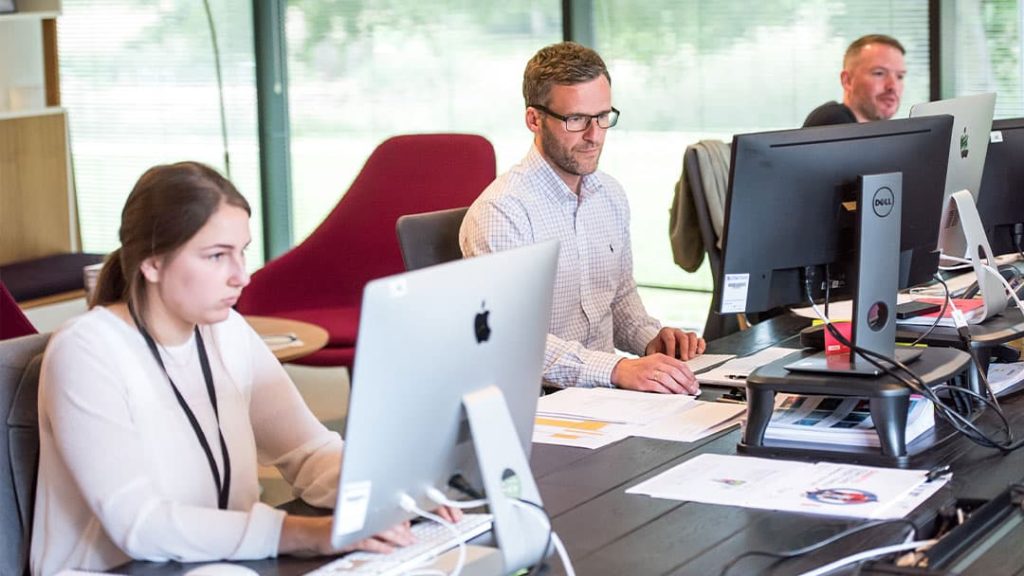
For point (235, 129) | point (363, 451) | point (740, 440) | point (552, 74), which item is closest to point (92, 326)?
point (363, 451)

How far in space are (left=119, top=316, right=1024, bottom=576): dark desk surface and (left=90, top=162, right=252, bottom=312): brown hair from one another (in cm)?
42

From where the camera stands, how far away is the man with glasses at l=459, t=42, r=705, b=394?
3.08 m

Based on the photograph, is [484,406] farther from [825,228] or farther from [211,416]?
[825,228]

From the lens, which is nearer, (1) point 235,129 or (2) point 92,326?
(2) point 92,326

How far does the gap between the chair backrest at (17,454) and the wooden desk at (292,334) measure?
201cm

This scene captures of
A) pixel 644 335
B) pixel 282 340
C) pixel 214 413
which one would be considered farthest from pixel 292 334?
pixel 214 413

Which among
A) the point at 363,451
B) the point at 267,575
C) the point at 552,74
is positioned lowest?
the point at 267,575

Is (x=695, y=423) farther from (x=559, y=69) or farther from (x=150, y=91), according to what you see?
(x=150, y=91)

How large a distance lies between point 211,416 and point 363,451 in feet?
2.02

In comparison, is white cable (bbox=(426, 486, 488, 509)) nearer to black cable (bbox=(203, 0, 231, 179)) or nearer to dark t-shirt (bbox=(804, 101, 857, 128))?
dark t-shirt (bbox=(804, 101, 857, 128))

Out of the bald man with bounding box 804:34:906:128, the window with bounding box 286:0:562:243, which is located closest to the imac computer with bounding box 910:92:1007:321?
the bald man with bounding box 804:34:906:128

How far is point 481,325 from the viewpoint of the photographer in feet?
5.47

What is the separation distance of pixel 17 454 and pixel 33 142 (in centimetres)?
433

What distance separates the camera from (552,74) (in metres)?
3.12
